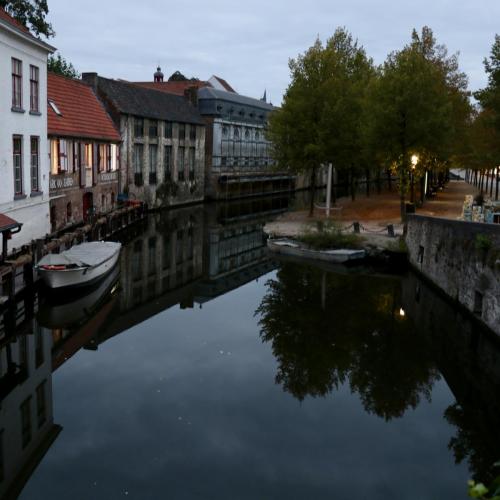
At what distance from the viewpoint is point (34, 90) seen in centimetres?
2517

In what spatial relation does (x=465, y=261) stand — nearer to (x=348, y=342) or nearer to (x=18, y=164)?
(x=348, y=342)

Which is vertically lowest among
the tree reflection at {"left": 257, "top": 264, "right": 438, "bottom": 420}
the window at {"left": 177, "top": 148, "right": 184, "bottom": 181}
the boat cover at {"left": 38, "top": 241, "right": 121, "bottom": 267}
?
the tree reflection at {"left": 257, "top": 264, "right": 438, "bottom": 420}

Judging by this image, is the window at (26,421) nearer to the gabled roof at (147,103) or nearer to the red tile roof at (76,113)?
the red tile roof at (76,113)

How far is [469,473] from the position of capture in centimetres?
1043

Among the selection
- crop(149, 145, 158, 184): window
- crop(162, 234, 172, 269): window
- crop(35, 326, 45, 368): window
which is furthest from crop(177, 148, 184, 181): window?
crop(35, 326, 45, 368): window

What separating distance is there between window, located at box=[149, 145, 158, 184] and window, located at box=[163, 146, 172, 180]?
5.00 feet

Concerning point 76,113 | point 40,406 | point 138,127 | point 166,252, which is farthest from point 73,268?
point 138,127

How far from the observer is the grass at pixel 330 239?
3017cm

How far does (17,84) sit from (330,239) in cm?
1617

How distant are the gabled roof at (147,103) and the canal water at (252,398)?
1036 inches

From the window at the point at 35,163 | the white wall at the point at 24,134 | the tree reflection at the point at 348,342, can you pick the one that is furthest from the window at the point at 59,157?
the tree reflection at the point at 348,342

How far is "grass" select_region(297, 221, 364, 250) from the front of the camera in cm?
3017

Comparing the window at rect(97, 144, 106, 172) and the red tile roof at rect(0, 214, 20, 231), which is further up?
the window at rect(97, 144, 106, 172)

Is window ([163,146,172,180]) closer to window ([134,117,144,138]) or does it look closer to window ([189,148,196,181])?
window ([189,148,196,181])
